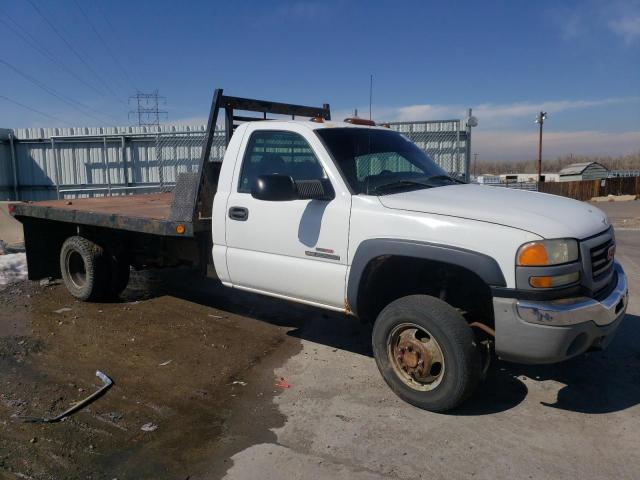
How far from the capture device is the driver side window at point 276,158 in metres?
4.55

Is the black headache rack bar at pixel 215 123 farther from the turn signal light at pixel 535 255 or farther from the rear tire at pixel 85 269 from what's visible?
the turn signal light at pixel 535 255

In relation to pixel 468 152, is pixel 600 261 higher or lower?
lower

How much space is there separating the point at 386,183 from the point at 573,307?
1.68m

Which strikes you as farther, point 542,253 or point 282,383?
point 282,383

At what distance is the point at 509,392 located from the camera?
13.8 ft

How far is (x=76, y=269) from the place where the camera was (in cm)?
690

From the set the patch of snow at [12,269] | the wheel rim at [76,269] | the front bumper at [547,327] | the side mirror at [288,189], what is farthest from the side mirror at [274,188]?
the patch of snow at [12,269]

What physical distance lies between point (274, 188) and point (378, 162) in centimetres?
107

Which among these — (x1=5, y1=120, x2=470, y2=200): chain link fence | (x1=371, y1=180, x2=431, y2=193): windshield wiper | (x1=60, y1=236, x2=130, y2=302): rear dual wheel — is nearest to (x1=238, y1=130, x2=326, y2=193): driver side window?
(x1=371, y1=180, x2=431, y2=193): windshield wiper

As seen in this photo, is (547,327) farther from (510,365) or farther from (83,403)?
(83,403)

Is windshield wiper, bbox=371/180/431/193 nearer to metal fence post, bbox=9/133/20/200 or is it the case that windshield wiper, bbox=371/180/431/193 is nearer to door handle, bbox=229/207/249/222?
door handle, bbox=229/207/249/222

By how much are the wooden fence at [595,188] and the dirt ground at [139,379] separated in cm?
3275

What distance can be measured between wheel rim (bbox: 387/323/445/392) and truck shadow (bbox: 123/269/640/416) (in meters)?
0.30

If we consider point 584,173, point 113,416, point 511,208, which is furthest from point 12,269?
point 584,173
